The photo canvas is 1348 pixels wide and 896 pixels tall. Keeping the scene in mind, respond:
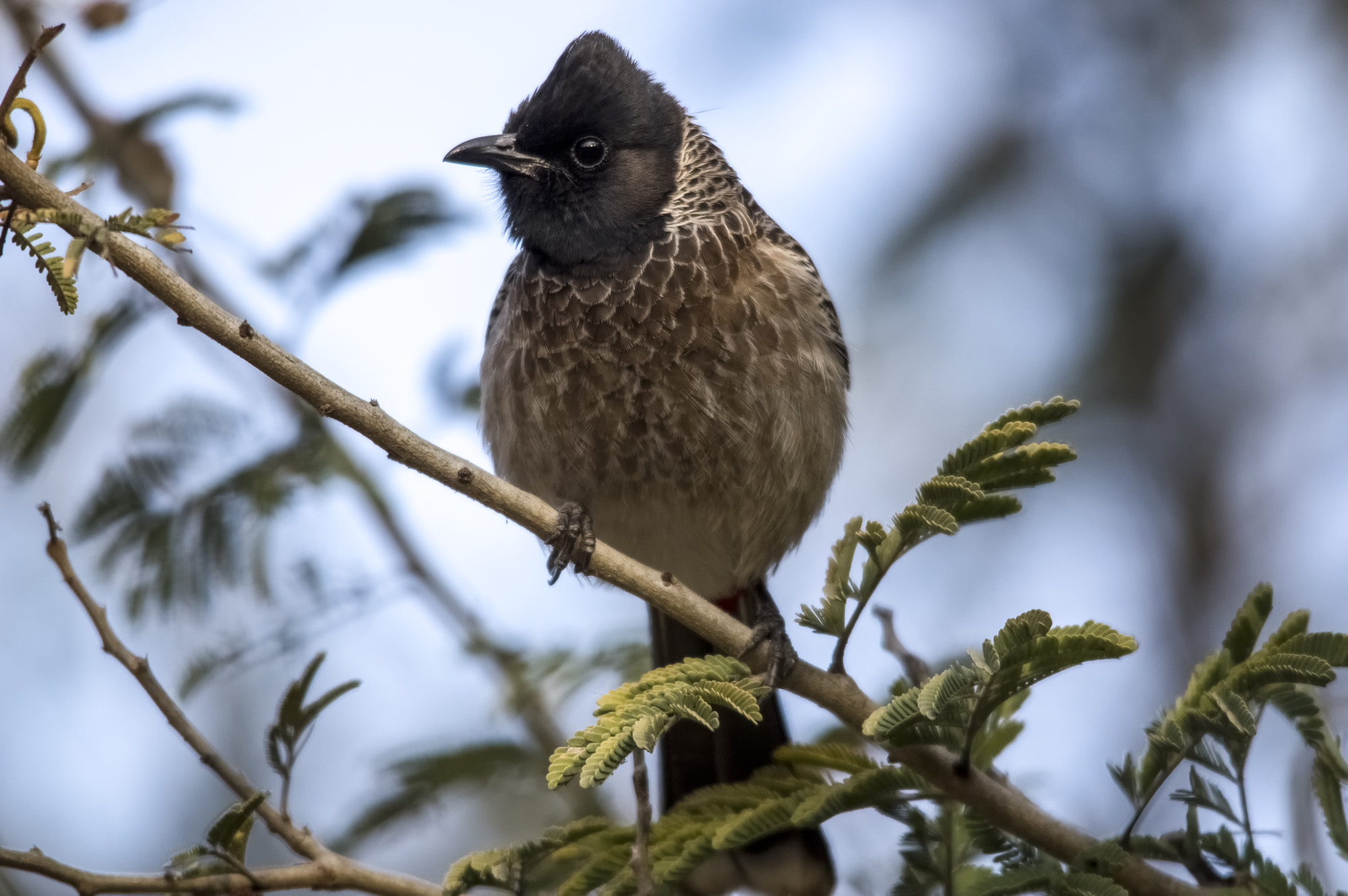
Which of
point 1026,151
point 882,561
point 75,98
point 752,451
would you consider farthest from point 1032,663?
point 1026,151

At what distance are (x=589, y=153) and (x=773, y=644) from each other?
1601 mm

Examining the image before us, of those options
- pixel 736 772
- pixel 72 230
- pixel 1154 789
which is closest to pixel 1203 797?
pixel 1154 789

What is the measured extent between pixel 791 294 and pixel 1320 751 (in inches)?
71.5

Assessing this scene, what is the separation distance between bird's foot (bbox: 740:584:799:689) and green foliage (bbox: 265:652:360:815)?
0.80 m

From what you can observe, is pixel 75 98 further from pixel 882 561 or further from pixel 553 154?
pixel 882 561

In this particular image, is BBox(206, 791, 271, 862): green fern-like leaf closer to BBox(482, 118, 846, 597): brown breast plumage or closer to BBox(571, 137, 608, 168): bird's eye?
BBox(482, 118, 846, 597): brown breast plumage

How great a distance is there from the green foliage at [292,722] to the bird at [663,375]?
78 centimetres

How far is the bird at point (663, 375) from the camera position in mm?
3367

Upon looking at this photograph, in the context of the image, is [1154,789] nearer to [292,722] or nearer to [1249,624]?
[1249,624]

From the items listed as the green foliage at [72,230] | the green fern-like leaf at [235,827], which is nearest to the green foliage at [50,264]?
the green foliage at [72,230]

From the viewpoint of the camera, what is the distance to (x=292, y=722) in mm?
2420

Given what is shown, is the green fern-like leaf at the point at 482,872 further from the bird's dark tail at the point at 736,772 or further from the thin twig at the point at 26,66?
the thin twig at the point at 26,66

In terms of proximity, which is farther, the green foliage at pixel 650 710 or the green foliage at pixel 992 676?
the green foliage at pixel 992 676

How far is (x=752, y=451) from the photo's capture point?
343 cm
